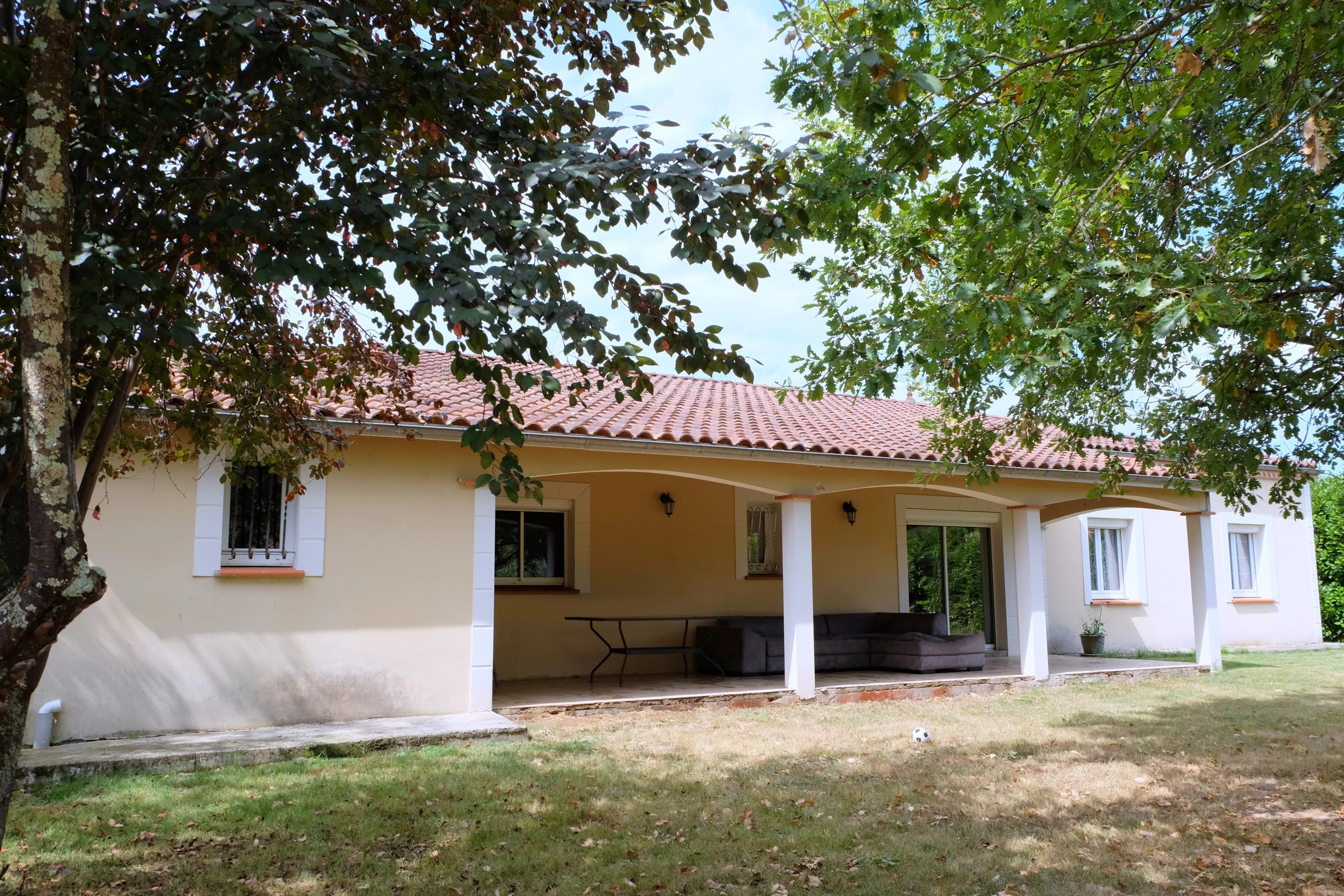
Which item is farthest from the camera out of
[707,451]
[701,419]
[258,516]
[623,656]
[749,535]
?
[749,535]

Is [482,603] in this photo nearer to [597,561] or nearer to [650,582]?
[597,561]

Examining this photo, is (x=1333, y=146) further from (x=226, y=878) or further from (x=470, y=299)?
(x=226, y=878)

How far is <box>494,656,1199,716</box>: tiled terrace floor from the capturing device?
8.94 m

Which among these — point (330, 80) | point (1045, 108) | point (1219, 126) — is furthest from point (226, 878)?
point (1219, 126)

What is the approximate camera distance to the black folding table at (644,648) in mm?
10438

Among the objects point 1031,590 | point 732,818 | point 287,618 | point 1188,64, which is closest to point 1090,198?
point 1188,64

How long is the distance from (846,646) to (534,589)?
3867mm

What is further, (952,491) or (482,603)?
(952,491)

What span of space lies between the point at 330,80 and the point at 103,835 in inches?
152

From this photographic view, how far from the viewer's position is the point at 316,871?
14.3 ft

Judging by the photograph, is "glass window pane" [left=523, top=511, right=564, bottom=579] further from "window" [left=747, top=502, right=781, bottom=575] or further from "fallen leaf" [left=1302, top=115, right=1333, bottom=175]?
"fallen leaf" [left=1302, top=115, right=1333, bottom=175]

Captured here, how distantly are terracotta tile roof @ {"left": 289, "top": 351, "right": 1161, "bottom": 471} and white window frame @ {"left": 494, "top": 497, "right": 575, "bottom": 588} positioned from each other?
1.54 metres

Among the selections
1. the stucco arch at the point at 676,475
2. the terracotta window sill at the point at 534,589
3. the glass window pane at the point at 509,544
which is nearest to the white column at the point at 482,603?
the stucco arch at the point at 676,475

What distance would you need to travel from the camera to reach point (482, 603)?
831cm
